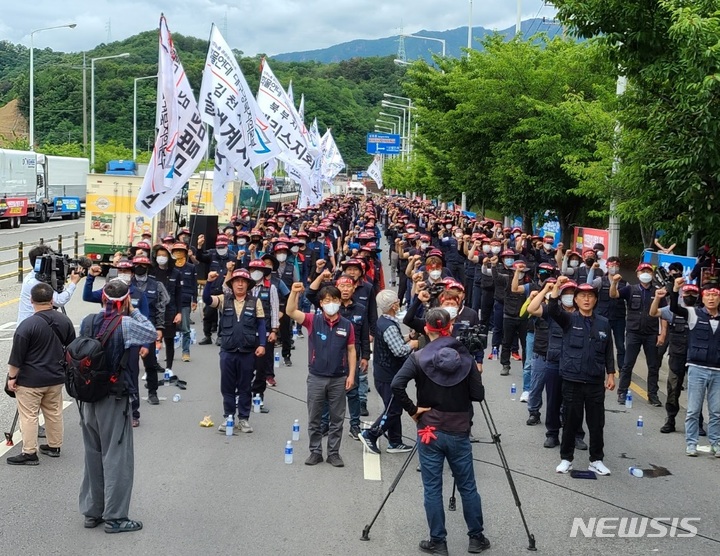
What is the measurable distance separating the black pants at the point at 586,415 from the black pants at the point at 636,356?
11.2 ft

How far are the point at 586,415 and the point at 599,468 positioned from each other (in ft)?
1.67

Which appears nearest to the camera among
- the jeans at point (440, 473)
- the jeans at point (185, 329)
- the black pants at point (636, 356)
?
the jeans at point (440, 473)

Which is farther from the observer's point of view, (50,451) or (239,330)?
(239,330)

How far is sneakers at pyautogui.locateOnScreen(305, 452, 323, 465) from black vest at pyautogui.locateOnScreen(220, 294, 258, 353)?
153 cm

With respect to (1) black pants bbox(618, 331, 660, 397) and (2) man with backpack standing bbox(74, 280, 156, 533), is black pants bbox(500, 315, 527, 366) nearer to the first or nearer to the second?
Result: (1) black pants bbox(618, 331, 660, 397)

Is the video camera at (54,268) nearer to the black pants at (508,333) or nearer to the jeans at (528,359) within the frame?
the jeans at (528,359)

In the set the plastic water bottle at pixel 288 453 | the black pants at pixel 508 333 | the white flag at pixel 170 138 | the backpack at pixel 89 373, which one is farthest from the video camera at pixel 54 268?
the black pants at pixel 508 333

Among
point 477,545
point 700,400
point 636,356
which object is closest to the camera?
point 477,545

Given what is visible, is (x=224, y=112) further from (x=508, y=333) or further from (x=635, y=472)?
(x=635, y=472)

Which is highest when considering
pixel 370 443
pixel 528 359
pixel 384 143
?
pixel 384 143

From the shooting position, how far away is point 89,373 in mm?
7117

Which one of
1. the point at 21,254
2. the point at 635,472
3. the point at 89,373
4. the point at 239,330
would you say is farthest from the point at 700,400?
the point at 21,254

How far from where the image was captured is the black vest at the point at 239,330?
402 inches

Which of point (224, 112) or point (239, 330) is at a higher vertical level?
point (224, 112)
